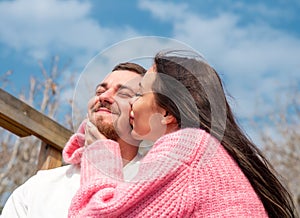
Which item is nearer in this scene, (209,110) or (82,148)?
(209,110)

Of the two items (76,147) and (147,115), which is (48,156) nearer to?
(76,147)

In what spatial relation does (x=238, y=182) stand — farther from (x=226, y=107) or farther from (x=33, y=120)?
(x=33, y=120)

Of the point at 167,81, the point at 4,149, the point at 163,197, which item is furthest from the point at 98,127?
the point at 4,149

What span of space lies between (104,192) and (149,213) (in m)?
0.11

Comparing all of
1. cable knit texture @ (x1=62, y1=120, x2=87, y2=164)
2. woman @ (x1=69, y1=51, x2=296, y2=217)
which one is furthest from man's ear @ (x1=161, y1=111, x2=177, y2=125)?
cable knit texture @ (x1=62, y1=120, x2=87, y2=164)

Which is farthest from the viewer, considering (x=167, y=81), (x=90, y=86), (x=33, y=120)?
(x=33, y=120)

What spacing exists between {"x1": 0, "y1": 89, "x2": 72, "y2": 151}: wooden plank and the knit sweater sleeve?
726mm

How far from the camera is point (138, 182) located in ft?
3.51

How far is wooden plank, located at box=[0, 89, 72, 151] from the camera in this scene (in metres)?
1.83

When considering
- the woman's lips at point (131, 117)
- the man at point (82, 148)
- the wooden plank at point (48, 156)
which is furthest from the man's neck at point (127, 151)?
the wooden plank at point (48, 156)

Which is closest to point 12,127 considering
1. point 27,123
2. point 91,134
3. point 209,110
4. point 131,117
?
point 27,123

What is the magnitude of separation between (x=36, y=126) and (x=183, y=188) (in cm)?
102

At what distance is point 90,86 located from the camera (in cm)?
133

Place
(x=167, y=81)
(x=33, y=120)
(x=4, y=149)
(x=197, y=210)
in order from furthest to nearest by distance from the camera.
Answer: (x=4, y=149), (x=33, y=120), (x=167, y=81), (x=197, y=210)
